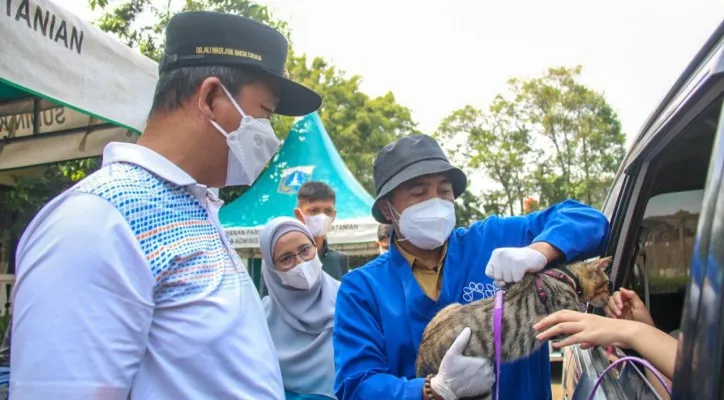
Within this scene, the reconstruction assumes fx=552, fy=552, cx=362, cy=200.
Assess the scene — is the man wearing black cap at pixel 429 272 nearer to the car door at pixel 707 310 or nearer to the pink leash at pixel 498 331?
the pink leash at pixel 498 331

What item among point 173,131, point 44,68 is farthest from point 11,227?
A: point 173,131

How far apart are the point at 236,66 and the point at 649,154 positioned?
1741 millimetres

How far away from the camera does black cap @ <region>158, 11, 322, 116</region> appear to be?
1.46m

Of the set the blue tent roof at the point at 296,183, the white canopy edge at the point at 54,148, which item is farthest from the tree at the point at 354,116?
the white canopy edge at the point at 54,148

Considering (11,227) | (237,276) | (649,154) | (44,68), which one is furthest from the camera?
(11,227)

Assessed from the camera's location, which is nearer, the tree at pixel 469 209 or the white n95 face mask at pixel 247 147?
the white n95 face mask at pixel 247 147

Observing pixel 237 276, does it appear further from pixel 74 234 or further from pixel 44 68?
pixel 44 68

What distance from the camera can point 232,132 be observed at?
1486 mm

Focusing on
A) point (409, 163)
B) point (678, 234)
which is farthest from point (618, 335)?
point (678, 234)

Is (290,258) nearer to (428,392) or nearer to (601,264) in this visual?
(428,392)

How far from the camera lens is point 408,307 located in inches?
87.1

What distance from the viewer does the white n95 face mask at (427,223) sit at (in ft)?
7.86

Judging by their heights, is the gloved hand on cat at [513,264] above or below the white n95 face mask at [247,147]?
below

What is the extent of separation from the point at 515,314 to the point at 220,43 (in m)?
1.32
